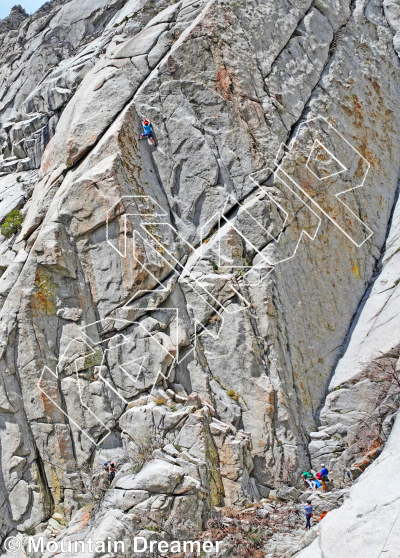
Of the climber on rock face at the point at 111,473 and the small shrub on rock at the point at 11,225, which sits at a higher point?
the small shrub on rock at the point at 11,225

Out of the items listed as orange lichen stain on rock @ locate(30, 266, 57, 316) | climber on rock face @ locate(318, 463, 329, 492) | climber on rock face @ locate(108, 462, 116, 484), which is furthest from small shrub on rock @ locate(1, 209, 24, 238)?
climber on rock face @ locate(318, 463, 329, 492)

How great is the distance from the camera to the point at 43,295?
2380 centimetres

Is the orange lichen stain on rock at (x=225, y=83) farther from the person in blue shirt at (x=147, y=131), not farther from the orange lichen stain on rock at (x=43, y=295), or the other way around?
the orange lichen stain on rock at (x=43, y=295)

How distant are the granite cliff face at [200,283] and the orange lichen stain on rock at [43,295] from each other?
0.06 metres

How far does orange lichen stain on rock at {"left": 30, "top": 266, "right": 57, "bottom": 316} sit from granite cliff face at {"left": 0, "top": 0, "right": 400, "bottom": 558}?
6cm

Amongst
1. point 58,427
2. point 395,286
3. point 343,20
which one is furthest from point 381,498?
point 343,20

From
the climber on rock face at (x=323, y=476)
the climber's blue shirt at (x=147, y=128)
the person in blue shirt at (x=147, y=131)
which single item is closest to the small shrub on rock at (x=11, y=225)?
the person in blue shirt at (x=147, y=131)

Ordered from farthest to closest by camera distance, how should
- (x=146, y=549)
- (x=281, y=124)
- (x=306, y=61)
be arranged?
(x=306, y=61) → (x=281, y=124) → (x=146, y=549)

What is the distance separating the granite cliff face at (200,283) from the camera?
2169cm

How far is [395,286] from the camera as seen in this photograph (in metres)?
24.5

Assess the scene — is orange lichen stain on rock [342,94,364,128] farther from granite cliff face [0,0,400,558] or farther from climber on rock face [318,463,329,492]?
climber on rock face [318,463,329,492]

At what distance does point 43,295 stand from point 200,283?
6.58 meters

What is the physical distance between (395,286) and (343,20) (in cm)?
1480

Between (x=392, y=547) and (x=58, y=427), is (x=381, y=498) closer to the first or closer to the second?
(x=392, y=547)
